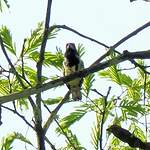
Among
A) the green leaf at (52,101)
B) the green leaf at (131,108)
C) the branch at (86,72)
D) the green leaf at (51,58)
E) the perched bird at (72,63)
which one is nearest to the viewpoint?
the branch at (86,72)

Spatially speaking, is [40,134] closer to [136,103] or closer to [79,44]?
[136,103]

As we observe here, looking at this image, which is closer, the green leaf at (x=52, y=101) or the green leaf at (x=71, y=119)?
the green leaf at (x=71, y=119)

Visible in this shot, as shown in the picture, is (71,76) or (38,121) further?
(38,121)

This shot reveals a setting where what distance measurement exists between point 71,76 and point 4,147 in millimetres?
1103

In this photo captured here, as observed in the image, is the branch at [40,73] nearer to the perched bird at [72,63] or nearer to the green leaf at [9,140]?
the green leaf at [9,140]

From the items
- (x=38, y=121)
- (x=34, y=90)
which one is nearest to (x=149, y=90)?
(x=38, y=121)

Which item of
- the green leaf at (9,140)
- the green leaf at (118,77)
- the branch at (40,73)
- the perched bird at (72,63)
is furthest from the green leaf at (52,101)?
the perched bird at (72,63)

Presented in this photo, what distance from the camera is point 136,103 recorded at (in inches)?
126

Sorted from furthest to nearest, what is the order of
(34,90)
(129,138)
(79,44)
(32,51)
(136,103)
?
1. (79,44)
2. (32,51)
3. (136,103)
4. (34,90)
5. (129,138)

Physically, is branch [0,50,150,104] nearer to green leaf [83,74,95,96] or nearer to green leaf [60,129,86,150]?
green leaf [60,129,86,150]

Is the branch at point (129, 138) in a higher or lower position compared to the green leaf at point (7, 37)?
lower

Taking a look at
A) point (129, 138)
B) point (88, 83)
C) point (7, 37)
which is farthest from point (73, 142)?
point (129, 138)

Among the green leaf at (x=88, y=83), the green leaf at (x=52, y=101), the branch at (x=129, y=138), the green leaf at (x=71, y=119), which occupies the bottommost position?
the branch at (x=129, y=138)

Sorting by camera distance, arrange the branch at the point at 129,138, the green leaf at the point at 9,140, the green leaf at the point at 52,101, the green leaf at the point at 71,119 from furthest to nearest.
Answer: the green leaf at the point at 52,101, the green leaf at the point at 71,119, the green leaf at the point at 9,140, the branch at the point at 129,138
